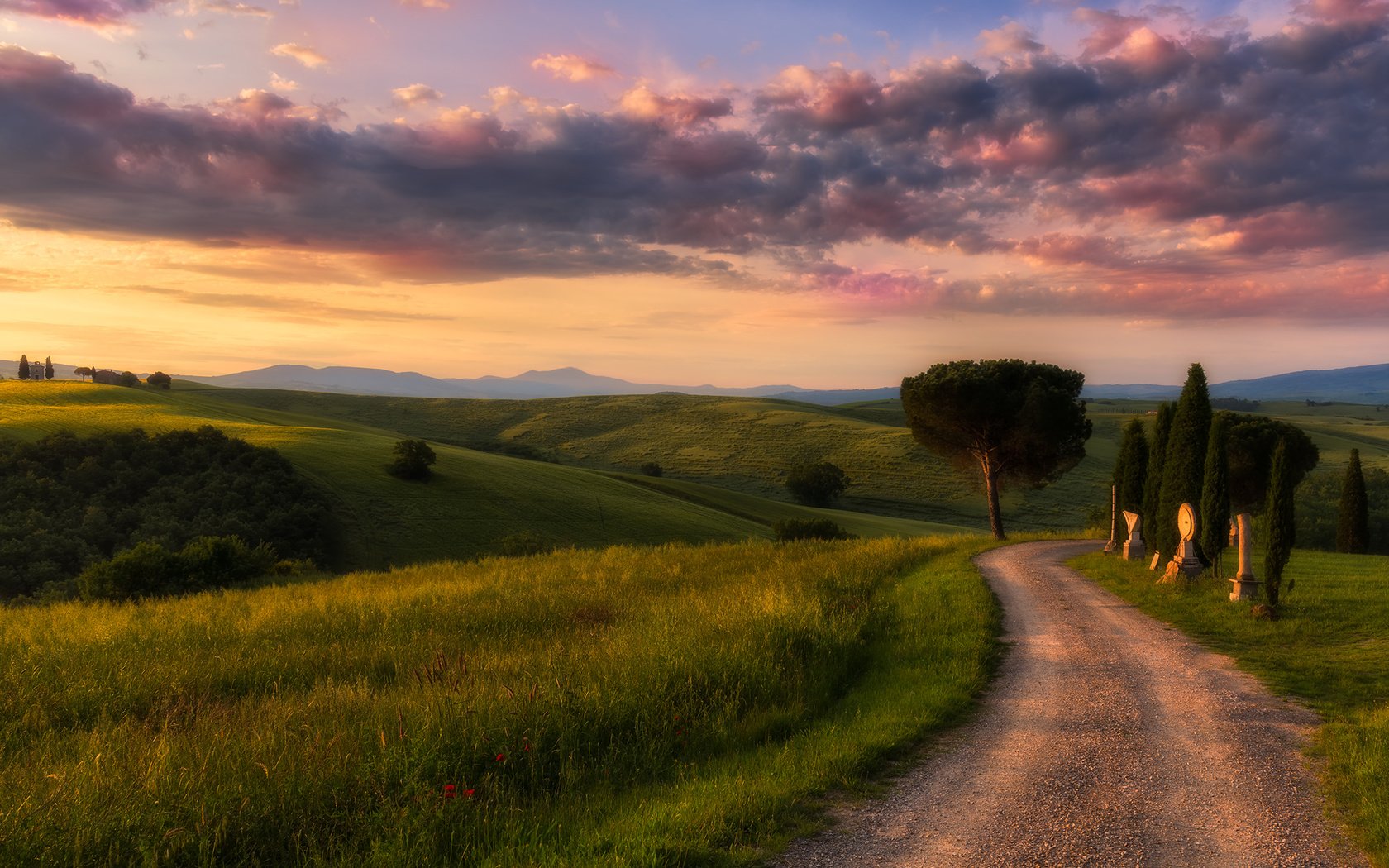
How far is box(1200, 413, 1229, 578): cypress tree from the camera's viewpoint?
65.6ft

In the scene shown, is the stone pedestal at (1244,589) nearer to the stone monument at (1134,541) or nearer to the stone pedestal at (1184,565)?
the stone pedestal at (1184,565)

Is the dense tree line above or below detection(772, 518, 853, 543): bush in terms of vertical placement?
above

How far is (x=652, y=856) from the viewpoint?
5.71 meters

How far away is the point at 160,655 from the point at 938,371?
39347 millimetres

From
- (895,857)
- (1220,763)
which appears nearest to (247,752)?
(895,857)

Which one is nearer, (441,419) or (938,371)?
(938,371)

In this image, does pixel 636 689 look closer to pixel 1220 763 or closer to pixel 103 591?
pixel 1220 763

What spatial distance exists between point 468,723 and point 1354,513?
5363 centimetres

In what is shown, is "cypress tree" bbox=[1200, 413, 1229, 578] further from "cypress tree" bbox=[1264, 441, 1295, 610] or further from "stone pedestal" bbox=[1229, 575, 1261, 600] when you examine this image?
"cypress tree" bbox=[1264, 441, 1295, 610]

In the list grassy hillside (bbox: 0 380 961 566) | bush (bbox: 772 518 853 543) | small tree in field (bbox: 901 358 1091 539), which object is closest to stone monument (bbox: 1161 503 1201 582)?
small tree in field (bbox: 901 358 1091 539)

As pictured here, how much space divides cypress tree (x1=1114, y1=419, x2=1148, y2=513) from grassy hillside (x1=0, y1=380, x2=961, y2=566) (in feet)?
86.5

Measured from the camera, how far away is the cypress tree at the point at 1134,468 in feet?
103

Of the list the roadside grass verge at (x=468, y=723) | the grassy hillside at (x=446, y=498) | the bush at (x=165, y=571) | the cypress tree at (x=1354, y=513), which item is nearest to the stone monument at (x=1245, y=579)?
the roadside grass verge at (x=468, y=723)

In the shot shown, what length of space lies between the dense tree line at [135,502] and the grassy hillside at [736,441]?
143 feet
